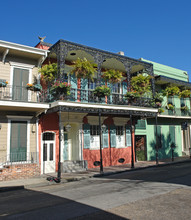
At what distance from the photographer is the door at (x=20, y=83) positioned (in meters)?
11.9

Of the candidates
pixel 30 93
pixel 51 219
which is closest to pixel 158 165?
pixel 30 93

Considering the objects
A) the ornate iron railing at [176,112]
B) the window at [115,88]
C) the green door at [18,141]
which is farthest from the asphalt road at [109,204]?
the ornate iron railing at [176,112]

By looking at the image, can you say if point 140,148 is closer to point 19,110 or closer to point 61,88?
point 61,88

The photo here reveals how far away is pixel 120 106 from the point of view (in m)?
13.6

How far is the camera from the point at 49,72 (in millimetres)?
12375

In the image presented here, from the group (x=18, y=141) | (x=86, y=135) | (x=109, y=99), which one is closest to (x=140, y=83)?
(x=109, y=99)

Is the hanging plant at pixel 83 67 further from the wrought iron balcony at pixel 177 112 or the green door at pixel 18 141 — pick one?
the wrought iron balcony at pixel 177 112

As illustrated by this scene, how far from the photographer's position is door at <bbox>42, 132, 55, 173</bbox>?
12.8 meters

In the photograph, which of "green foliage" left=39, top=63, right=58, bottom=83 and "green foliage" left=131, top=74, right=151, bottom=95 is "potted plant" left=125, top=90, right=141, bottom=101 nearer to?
"green foliage" left=131, top=74, right=151, bottom=95

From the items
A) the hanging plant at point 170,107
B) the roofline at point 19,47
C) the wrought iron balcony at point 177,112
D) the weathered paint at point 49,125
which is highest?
the roofline at point 19,47

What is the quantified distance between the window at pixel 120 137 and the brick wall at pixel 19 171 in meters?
6.70

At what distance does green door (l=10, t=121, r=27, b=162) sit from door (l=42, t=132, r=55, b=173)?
4.35ft

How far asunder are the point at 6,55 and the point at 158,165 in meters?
12.1

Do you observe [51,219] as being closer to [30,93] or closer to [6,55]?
[30,93]
